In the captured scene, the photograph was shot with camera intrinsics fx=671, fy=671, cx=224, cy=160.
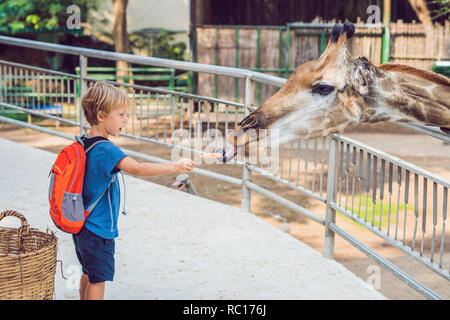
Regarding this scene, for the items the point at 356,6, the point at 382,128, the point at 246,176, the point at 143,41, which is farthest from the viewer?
the point at 143,41

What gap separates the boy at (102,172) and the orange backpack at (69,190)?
7 cm

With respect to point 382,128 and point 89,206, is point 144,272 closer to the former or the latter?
point 89,206

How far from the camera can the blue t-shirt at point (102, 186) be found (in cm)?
312

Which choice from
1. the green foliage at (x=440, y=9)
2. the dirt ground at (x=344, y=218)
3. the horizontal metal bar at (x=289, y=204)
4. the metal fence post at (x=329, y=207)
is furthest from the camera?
the green foliage at (x=440, y=9)

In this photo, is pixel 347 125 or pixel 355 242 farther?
pixel 355 242

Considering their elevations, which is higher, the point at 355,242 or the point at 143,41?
the point at 143,41

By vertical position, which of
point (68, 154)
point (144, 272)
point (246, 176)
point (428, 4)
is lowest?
point (144, 272)

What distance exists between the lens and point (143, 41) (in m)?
20.4

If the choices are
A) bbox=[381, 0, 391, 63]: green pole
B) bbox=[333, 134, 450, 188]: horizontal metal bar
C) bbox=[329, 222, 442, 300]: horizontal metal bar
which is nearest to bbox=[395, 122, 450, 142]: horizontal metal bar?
bbox=[333, 134, 450, 188]: horizontal metal bar

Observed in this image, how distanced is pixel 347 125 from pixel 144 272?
5.60 ft

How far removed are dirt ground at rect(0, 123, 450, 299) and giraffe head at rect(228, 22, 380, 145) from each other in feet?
4.62

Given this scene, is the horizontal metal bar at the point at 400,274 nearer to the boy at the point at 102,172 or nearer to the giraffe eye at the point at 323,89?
the giraffe eye at the point at 323,89

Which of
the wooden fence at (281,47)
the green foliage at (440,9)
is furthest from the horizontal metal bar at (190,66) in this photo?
the green foliage at (440,9)

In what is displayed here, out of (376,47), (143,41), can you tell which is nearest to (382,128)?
(376,47)
